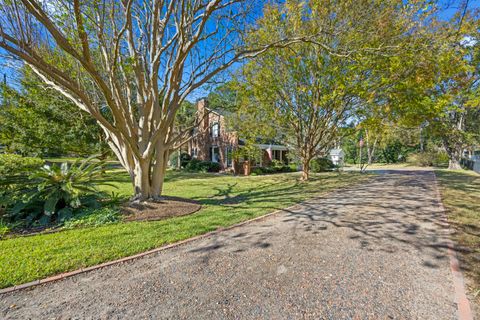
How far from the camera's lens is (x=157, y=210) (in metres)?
6.10

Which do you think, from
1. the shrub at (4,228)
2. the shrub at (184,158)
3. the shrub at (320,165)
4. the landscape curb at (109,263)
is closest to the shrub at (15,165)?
the shrub at (4,228)

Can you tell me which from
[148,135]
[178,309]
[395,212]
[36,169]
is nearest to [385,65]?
[395,212]

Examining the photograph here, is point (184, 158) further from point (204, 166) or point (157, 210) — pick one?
point (157, 210)

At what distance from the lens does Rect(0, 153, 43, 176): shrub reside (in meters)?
5.56

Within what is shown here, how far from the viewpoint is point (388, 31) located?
827 centimetres

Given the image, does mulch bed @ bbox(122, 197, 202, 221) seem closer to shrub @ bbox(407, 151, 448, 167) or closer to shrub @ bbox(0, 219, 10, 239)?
shrub @ bbox(0, 219, 10, 239)

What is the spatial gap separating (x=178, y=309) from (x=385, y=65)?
433 inches

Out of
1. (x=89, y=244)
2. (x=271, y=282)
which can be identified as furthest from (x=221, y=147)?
(x=271, y=282)

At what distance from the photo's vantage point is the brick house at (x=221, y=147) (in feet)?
67.1

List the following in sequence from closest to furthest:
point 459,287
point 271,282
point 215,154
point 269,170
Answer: point 459,287, point 271,282, point 269,170, point 215,154

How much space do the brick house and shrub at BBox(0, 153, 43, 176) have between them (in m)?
14.1

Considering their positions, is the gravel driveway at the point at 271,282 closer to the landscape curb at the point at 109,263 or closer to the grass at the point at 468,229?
the landscape curb at the point at 109,263

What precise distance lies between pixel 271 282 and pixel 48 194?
19.2 feet

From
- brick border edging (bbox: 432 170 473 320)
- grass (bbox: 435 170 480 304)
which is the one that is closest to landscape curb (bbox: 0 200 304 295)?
brick border edging (bbox: 432 170 473 320)
